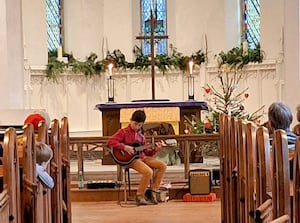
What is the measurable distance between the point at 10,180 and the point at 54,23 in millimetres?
8715

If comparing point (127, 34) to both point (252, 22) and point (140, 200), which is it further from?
point (140, 200)

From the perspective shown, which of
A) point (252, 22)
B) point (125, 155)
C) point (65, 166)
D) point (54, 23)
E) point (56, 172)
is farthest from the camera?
point (54, 23)

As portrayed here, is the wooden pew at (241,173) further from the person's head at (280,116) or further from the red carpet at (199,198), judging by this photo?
the red carpet at (199,198)

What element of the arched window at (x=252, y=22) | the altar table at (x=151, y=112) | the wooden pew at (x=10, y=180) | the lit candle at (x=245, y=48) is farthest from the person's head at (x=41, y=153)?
the arched window at (x=252, y=22)

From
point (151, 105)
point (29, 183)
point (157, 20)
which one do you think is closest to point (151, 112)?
point (151, 105)

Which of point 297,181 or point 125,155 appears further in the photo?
point 125,155

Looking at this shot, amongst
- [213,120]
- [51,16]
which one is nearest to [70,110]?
[51,16]

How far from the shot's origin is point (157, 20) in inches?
441

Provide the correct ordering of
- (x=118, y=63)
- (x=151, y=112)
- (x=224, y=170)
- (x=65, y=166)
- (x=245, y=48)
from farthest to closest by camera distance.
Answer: (x=118, y=63)
(x=245, y=48)
(x=151, y=112)
(x=224, y=170)
(x=65, y=166)

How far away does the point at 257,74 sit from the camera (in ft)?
33.1

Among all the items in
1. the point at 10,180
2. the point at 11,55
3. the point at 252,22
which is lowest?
the point at 10,180

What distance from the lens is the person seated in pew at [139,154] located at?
5961mm

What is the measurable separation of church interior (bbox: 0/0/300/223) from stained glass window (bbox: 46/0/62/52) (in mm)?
19

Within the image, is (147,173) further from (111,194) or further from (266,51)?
(266,51)
